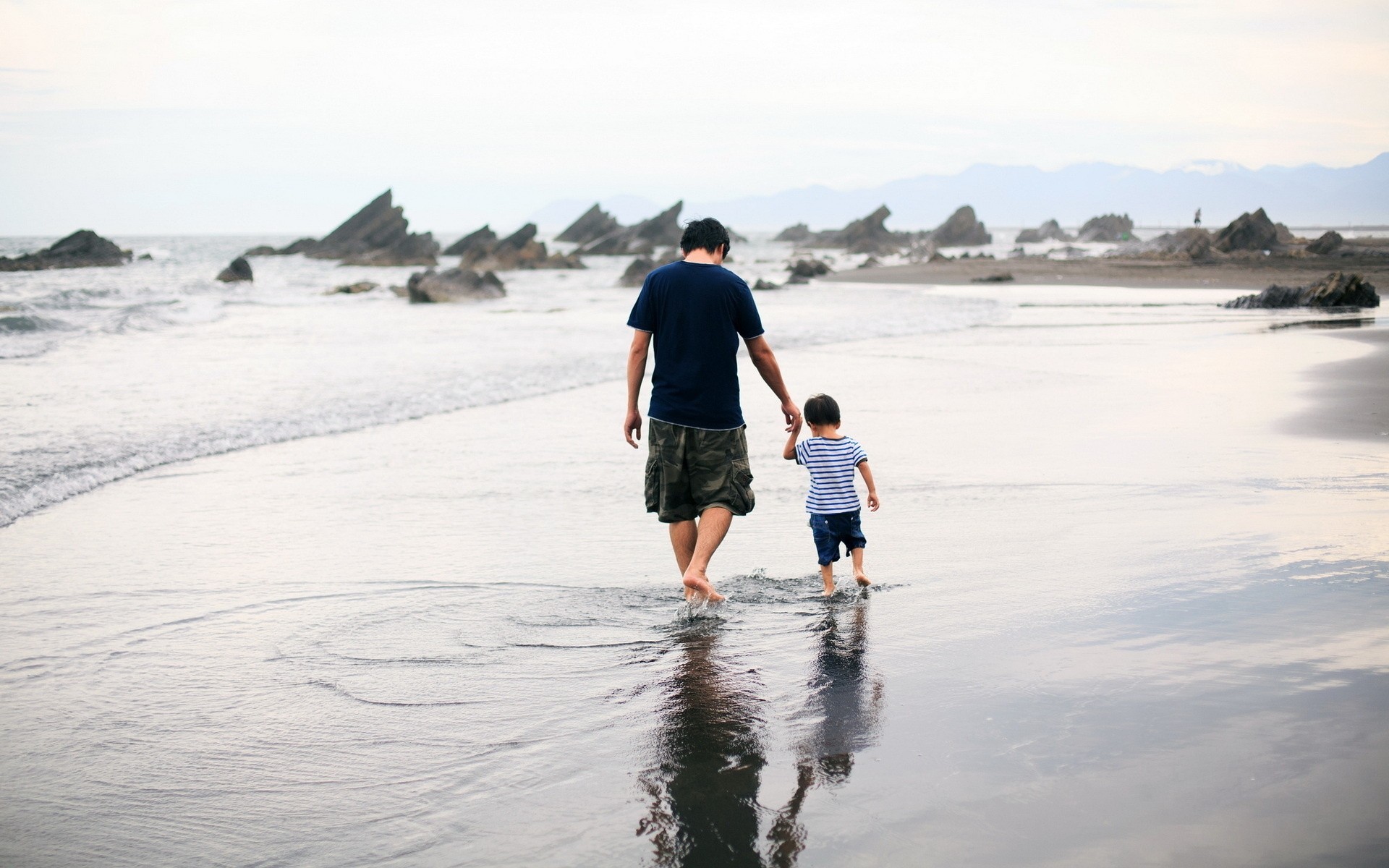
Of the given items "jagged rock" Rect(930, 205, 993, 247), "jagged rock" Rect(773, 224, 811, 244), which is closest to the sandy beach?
"jagged rock" Rect(930, 205, 993, 247)

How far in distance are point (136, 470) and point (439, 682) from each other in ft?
16.9

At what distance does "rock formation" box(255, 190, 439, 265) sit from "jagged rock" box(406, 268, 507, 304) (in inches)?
1441

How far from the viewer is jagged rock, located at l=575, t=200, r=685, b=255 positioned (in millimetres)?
80750

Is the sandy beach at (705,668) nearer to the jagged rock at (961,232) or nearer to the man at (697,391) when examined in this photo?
the man at (697,391)

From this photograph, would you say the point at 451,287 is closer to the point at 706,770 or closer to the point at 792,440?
the point at 792,440

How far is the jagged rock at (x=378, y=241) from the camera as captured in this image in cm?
6969

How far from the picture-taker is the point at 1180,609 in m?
4.31

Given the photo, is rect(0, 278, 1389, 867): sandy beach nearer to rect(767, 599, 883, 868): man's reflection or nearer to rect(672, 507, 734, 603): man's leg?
rect(767, 599, 883, 868): man's reflection

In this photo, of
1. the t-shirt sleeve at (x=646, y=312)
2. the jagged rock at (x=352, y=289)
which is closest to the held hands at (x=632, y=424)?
the t-shirt sleeve at (x=646, y=312)

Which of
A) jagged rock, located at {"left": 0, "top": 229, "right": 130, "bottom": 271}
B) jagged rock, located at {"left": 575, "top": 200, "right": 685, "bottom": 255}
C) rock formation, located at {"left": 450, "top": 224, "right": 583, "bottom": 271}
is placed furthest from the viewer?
jagged rock, located at {"left": 575, "top": 200, "right": 685, "bottom": 255}

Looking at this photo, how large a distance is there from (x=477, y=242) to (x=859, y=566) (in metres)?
71.2

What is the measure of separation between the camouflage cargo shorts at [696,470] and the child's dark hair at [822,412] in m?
0.42

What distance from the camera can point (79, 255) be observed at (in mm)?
56938

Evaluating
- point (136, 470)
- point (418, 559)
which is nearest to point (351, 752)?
point (418, 559)
